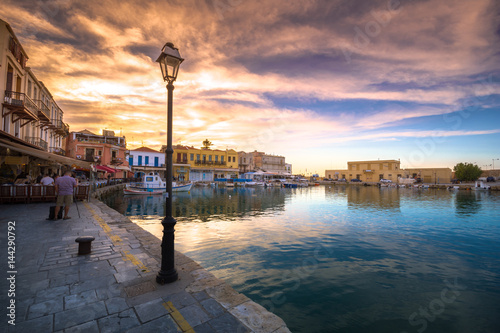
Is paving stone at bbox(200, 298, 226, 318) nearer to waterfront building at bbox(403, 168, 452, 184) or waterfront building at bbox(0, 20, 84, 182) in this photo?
waterfront building at bbox(0, 20, 84, 182)

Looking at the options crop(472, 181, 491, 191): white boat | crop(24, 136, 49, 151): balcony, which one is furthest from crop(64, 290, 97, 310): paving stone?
crop(472, 181, 491, 191): white boat

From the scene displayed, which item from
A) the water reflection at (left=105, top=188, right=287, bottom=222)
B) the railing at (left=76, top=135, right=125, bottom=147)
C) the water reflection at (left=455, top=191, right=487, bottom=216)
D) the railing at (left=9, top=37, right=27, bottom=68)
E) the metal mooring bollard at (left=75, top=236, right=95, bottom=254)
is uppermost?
the railing at (left=9, top=37, right=27, bottom=68)

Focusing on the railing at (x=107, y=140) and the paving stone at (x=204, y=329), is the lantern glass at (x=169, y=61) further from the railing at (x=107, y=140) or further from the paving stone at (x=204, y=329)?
the railing at (x=107, y=140)

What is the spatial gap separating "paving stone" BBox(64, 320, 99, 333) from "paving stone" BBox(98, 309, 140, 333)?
63 mm

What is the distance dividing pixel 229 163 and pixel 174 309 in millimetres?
57756

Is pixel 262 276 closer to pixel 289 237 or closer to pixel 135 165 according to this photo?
pixel 289 237

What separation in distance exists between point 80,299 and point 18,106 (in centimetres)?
1848

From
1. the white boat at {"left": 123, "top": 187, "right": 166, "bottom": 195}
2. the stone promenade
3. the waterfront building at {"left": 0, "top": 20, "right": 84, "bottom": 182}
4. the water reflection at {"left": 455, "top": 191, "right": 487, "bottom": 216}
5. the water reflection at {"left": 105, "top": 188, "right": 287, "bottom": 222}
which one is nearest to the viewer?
the stone promenade

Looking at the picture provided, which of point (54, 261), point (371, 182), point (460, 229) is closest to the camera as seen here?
point (54, 261)

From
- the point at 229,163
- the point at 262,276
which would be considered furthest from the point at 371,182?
the point at 262,276

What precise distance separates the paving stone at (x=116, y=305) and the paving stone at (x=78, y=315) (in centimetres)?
6

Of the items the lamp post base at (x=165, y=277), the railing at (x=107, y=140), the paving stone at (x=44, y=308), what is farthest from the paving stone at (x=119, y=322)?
the railing at (x=107, y=140)

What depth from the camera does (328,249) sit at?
28.1 feet

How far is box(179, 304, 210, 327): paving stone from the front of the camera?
10.1 feet
